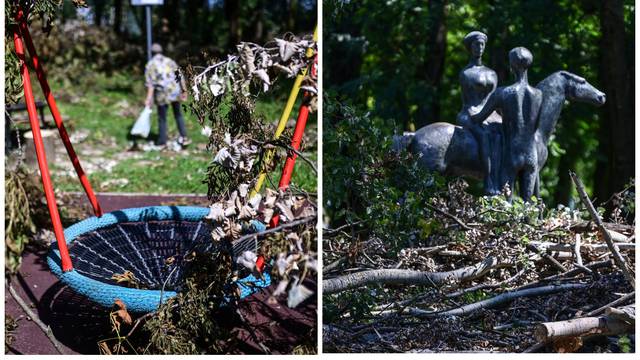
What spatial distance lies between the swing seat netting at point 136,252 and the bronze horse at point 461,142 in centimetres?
114

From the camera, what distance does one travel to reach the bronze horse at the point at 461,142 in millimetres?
4281

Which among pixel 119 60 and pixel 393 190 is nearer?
pixel 393 190

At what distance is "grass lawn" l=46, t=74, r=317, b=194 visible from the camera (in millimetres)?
7352

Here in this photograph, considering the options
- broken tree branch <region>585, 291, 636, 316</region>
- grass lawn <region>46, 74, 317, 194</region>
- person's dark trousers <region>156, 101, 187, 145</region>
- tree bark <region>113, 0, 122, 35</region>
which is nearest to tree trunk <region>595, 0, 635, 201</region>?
grass lawn <region>46, 74, 317, 194</region>

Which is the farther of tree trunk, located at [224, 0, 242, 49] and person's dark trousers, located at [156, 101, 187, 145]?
tree trunk, located at [224, 0, 242, 49]

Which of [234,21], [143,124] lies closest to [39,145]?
[143,124]

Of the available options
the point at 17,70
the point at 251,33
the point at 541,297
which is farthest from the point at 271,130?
the point at 251,33

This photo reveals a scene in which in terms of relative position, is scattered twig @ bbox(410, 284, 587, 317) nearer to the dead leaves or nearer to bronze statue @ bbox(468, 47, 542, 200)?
bronze statue @ bbox(468, 47, 542, 200)

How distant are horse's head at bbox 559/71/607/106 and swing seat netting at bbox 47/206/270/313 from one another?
5.81 feet

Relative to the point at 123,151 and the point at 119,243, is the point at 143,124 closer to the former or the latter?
the point at 123,151

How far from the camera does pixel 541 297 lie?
3699mm

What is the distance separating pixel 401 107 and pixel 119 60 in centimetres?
696

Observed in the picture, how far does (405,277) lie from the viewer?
11.9ft
